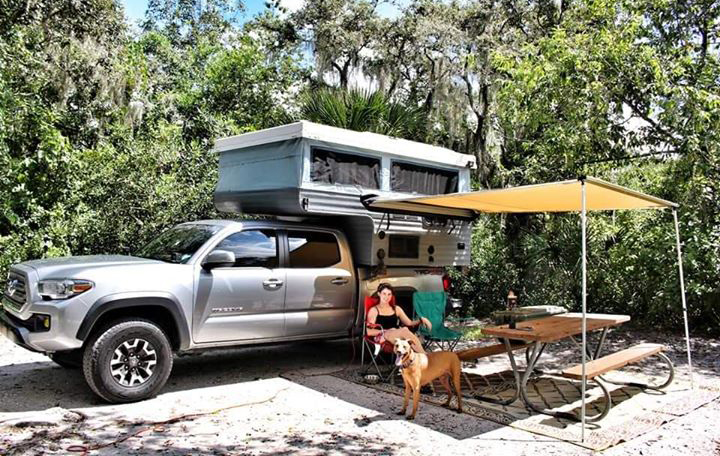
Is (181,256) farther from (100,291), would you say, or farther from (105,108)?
(105,108)

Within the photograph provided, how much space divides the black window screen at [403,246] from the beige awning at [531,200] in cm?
34

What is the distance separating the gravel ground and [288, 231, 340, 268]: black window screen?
1192 millimetres

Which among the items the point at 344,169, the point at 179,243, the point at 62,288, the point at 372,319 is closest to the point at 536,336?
the point at 372,319

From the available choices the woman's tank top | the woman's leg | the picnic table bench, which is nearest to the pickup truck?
the woman's tank top

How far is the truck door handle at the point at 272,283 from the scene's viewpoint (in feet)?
19.5

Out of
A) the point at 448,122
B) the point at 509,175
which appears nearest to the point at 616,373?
the point at 509,175

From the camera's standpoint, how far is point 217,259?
5488mm

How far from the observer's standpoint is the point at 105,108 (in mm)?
13086

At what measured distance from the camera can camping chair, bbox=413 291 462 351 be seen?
649cm

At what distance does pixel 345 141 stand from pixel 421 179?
1469 millimetres

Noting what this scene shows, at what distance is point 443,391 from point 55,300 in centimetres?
356

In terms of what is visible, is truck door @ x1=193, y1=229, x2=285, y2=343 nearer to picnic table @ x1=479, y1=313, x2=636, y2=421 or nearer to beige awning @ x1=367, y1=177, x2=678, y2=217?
beige awning @ x1=367, y1=177, x2=678, y2=217

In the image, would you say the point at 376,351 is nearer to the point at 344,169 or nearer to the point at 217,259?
the point at 217,259

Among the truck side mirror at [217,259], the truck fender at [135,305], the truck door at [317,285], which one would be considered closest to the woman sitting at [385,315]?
the truck door at [317,285]
